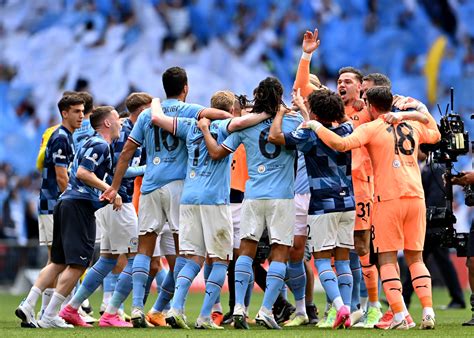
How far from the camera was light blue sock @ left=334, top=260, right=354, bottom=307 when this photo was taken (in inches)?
473

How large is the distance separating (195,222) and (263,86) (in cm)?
155

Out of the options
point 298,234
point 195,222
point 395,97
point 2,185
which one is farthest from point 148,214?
point 2,185

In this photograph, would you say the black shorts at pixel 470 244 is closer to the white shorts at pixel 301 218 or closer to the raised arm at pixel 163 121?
the white shorts at pixel 301 218

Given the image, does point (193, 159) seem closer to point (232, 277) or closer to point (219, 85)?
point (232, 277)

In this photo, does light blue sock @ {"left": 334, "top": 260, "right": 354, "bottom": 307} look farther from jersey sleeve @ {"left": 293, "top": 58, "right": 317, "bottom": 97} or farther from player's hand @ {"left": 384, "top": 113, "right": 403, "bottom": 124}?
jersey sleeve @ {"left": 293, "top": 58, "right": 317, "bottom": 97}

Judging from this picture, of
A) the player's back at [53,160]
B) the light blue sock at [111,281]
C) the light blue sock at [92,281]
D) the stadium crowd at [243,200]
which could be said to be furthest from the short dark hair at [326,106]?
the light blue sock at [111,281]

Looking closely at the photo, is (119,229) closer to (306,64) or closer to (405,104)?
(306,64)

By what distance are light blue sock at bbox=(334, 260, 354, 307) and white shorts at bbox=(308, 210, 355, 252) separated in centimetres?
26

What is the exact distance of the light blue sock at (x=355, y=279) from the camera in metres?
13.0

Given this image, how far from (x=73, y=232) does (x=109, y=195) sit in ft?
1.91

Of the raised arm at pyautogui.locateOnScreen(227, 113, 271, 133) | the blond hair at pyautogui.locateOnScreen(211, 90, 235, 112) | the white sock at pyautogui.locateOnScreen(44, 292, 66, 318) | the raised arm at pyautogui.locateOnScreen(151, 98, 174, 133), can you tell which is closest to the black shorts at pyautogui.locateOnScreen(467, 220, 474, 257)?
the raised arm at pyautogui.locateOnScreen(227, 113, 271, 133)

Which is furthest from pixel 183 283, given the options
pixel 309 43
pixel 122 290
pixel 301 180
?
pixel 309 43

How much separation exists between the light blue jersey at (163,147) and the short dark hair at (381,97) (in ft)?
5.88

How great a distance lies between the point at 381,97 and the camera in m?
11.7
